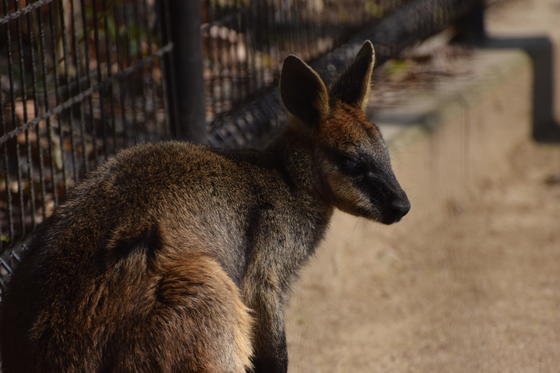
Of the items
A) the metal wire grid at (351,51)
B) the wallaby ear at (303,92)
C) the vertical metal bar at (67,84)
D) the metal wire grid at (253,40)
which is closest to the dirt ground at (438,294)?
the metal wire grid at (351,51)

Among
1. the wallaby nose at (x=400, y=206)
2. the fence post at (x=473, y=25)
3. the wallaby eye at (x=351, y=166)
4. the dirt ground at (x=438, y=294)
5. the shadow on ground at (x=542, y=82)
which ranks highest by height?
the wallaby eye at (x=351, y=166)

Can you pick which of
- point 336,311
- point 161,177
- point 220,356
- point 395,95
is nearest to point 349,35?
point 395,95

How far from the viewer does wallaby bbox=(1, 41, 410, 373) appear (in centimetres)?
326

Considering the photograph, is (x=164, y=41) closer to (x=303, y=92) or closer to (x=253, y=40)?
(x=253, y=40)

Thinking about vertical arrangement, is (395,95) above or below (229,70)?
below

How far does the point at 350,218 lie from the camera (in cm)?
572

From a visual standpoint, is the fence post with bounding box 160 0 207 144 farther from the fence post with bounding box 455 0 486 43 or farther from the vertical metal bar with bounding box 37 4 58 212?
the fence post with bounding box 455 0 486 43

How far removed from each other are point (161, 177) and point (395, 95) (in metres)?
3.81

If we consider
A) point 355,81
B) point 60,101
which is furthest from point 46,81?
point 355,81

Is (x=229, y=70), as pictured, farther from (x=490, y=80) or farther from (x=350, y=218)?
(x=490, y=80)

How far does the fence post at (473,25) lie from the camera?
27.8ft

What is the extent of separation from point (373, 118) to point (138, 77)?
1.84 metres

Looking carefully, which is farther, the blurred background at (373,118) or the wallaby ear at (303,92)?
the blurred background at (373,118)

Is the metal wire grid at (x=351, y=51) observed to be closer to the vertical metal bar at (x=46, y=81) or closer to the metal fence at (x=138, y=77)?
the metal fence at (x=138, y=77)
